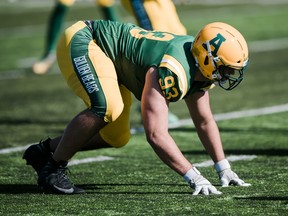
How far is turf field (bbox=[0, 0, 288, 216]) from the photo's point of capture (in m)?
5.35

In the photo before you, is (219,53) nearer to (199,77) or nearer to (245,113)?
(199,77)

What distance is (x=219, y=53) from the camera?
5543 millimetres

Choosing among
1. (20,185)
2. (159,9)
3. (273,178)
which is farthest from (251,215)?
(159,9)

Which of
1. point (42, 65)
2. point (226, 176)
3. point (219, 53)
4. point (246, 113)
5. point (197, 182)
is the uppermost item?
point (219, 53)

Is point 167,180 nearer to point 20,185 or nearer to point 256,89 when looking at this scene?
point 20,185

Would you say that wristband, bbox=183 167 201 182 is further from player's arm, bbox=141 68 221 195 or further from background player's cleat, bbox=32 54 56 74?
background player's cleat, bbox=32 54 56 74

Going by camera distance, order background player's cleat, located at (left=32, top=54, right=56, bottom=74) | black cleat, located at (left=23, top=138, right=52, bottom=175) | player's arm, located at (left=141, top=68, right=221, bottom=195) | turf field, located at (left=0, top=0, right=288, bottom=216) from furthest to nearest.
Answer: background player's cleat, located at (left=32, top=54, right=56, bottom=74), black cleat, located at (left=23, top=138, right=52, bottom=175), player's arm, located at (left=141, top=68, right=221, bottom=195), turf field, located at (left=0, top=0, right=288, bottom=216)

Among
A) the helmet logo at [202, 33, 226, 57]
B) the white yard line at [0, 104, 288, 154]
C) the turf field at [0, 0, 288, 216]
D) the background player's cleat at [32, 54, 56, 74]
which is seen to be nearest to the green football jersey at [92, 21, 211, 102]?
the helmet logo at [202, 33, 226, 57]

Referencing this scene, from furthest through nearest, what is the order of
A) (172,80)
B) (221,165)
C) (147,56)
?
(221,165)
(147,56)
(172,80)

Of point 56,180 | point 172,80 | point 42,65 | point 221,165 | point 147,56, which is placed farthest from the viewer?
point 42,65

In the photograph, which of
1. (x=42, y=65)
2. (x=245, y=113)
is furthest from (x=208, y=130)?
(x=42, y=65)

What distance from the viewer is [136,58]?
5.73 meters

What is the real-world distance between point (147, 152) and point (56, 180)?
189 centimetres

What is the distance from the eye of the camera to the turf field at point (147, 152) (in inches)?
211
